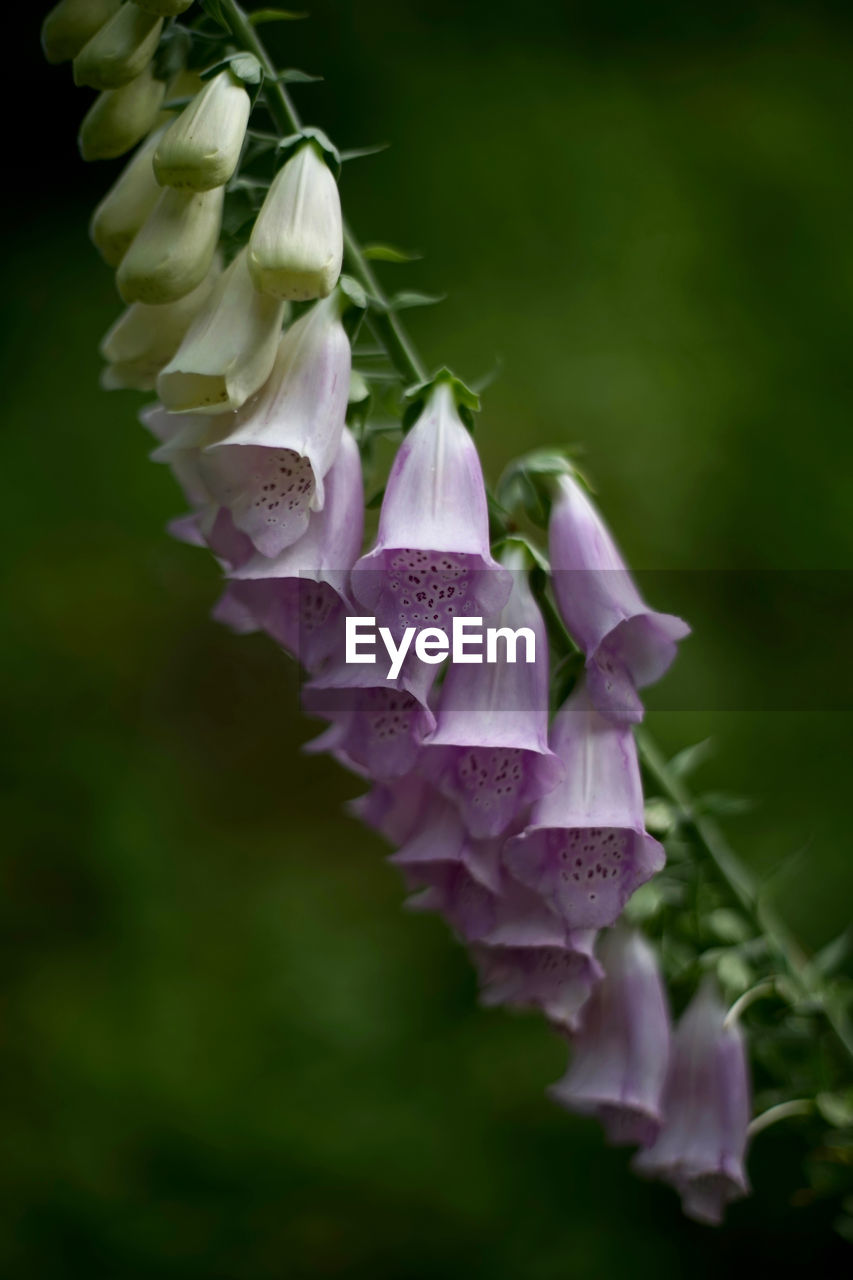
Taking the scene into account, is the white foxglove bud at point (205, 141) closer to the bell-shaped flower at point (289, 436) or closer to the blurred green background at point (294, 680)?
the bell-shaped flower at point (289, 436)

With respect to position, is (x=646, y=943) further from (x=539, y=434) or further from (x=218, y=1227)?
(x=539, y=434)

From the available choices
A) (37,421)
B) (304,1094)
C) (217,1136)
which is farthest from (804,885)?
(37,421)

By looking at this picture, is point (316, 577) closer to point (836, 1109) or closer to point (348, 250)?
point (348, 250)

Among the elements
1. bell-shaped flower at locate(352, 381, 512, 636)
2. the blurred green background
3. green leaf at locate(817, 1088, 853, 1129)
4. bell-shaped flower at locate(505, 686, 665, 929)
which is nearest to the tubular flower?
bell-shaped flower at locate(352, 381, 512, 636)

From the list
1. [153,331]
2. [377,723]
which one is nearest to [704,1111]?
[377,723]

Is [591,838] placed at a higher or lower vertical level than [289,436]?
lower

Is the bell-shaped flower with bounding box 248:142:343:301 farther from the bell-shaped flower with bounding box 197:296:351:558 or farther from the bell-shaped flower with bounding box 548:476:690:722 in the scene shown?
the bell-shaped flower with bounding box 548:476:690:722
